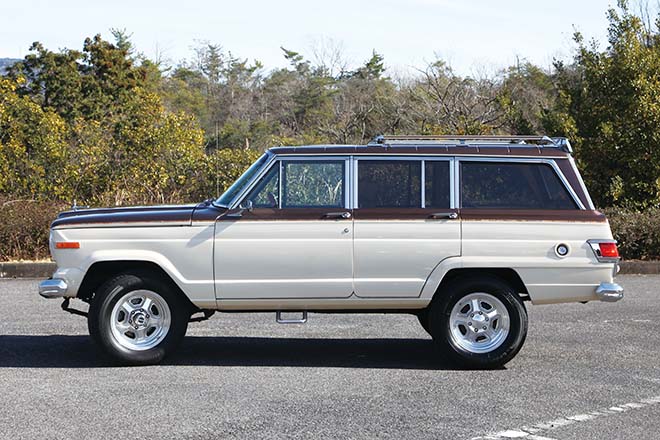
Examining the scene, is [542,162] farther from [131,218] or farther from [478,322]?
[131,218]

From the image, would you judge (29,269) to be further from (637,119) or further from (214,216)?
(637,119)

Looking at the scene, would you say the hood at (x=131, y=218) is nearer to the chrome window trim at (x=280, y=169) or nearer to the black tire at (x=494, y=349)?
the chrome window trim at (x=280, y=169)

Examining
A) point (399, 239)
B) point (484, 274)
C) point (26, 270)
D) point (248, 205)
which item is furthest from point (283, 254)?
point (26, 270)

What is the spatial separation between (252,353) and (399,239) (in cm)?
193

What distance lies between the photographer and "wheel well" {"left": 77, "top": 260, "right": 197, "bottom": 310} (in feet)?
29.7

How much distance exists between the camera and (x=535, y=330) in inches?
444

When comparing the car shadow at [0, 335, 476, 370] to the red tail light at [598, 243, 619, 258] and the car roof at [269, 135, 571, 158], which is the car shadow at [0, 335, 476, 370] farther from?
the car roof at [269, 135, 571, 158]

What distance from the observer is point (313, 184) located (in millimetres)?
9195

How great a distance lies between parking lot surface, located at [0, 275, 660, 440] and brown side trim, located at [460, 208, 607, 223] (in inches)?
51.7

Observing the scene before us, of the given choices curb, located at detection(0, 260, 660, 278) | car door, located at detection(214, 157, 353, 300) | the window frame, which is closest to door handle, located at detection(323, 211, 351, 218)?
car door, located at detection(214, 157, 353, 300)

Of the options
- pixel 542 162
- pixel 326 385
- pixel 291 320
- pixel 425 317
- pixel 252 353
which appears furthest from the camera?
pixel 425 317

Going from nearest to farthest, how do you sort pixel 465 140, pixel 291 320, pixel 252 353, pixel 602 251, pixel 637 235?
pixel 602 251
pixel 291 320
pixel 465 140
pixel 252 353
pixel 637 235

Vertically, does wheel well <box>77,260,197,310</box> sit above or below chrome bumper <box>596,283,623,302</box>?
above

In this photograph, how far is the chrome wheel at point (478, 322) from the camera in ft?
29.6
